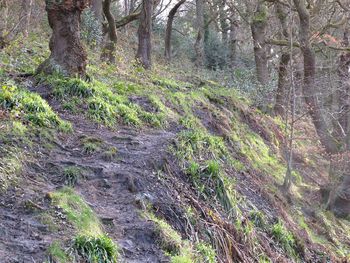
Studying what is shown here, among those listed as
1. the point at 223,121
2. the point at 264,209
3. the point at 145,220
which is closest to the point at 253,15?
the point at 223,121

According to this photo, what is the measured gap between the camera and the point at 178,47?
27.2m

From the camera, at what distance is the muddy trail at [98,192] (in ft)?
14.2

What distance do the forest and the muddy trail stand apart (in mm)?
18

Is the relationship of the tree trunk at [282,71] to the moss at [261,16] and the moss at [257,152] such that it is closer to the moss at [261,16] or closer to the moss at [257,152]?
the moss at [261,16]

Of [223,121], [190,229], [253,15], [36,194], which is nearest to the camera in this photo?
[36,194]

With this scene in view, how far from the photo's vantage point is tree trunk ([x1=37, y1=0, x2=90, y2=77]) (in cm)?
875

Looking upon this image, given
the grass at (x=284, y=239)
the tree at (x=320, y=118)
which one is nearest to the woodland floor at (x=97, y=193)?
the grass at (x=284, y=239)

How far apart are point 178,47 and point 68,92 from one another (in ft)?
63.1

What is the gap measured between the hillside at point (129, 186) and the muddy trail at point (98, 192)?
0.05 feet

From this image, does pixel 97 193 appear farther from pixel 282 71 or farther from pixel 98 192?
pixel 282 71

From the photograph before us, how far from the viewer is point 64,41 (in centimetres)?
885

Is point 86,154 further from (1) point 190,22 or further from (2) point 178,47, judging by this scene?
(1) point 190,22

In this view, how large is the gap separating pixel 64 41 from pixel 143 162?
3.35m

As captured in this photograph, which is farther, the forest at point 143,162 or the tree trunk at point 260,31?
the tree trunk at point 260,31
